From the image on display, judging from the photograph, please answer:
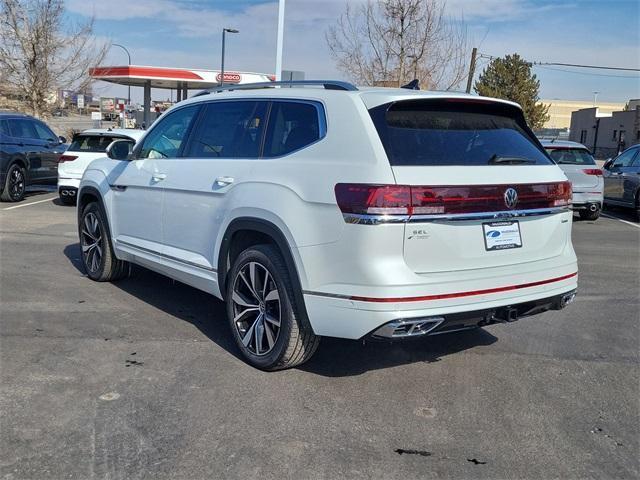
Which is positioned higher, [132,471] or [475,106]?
[475,106]

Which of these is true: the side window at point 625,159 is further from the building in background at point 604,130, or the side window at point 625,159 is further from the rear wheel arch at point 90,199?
the building in background at point 604,130

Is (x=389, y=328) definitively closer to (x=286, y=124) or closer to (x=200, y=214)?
(x=286, y=124)

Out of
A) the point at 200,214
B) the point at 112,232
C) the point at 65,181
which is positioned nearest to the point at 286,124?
the point at 200,214

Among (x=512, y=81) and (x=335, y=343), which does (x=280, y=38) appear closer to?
(x=335, y=343)

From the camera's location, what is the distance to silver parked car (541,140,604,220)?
1283 cm

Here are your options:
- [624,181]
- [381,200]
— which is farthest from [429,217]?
[624,181]

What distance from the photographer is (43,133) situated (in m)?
14.3

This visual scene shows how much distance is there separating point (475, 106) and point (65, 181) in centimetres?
1013

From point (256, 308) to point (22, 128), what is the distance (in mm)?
11391

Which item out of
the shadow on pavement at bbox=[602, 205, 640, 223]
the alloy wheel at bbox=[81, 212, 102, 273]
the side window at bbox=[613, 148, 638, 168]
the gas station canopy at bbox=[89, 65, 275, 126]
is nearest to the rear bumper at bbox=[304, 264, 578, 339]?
the alloy wheel at bbox=[81, 212, 102, 273]

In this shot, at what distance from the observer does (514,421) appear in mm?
3705

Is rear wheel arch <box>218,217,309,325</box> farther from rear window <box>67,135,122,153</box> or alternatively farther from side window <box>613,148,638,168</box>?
side window <box>613,148,638,168</box>

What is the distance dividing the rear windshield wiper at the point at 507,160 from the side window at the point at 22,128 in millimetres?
11919

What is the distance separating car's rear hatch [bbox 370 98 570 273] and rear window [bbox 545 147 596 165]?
30.6 feet
